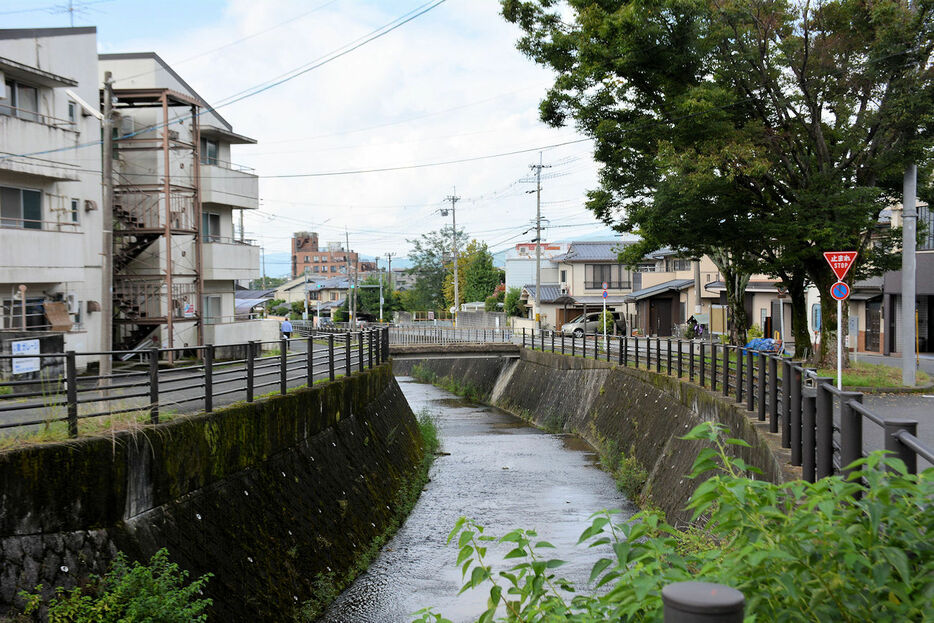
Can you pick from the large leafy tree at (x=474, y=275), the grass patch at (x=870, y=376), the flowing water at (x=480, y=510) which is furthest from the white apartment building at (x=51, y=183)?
the large leafy tree at (x=474, y=275)

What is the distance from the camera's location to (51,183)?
2175 centimetres

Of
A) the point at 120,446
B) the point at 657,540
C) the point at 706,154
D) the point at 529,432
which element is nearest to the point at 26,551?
the point at 120,446

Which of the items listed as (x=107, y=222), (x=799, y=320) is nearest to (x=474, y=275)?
(x=799, y=320)

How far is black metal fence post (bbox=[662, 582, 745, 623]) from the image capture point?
2.03m

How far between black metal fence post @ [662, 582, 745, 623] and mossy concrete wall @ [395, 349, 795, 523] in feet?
6.12

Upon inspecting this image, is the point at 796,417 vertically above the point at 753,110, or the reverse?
the point at 753,110

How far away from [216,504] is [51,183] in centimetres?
1645

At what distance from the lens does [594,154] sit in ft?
75.2

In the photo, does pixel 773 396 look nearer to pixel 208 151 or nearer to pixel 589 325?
pixel 208 151

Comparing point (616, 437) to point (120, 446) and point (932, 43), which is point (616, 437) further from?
point (120, 446)

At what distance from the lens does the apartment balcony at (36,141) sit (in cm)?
1986

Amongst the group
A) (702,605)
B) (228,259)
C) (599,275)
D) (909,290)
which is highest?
(599,275)

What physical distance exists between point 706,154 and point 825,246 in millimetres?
3887

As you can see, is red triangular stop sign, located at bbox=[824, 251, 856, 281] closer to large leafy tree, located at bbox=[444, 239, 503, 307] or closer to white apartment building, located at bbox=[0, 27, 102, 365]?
white apartment building, located at bbox=[0, 27, 102, 365]
